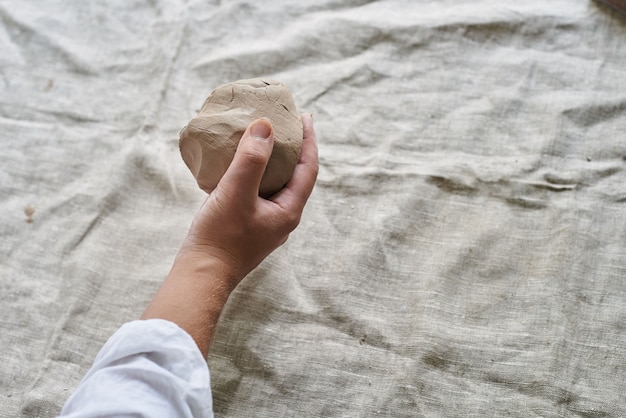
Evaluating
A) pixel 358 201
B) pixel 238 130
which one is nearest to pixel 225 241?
pixel 238 130

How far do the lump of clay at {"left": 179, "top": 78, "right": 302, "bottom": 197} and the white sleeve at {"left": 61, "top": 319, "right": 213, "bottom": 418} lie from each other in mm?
312

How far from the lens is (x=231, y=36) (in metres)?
1.60

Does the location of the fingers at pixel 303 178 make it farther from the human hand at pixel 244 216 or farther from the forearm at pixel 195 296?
the forearm at pixel 195 296

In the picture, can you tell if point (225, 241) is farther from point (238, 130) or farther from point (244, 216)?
point (238, 130)

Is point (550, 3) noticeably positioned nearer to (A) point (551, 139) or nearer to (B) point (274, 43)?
(A) point (551, 139)

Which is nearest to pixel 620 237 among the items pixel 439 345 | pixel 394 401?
pixel 439 345

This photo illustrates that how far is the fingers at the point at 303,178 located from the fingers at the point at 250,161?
0.10 m

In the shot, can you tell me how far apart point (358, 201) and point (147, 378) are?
64 cm

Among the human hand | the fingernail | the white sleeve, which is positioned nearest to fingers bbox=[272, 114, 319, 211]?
the human hand

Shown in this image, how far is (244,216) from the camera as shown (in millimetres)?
1013

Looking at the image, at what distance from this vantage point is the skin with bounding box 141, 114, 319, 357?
38.2 inches

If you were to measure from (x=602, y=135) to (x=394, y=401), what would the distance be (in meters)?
0.79

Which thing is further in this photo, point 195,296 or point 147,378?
point 195,296

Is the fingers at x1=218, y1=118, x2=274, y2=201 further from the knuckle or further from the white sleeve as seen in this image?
the white sleeve
